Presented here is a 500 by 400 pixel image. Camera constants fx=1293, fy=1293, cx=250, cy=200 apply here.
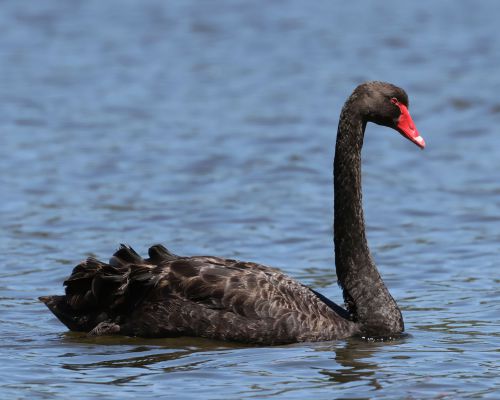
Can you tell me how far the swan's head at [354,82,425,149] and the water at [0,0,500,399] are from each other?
154 centimetres

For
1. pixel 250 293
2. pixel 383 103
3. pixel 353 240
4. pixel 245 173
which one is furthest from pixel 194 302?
pixel 245 173

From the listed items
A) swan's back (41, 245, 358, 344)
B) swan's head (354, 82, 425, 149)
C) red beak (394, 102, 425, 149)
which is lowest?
swan's back (41, 245, 358, 344)

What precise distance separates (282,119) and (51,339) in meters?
9.32

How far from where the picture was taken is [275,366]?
815 cm

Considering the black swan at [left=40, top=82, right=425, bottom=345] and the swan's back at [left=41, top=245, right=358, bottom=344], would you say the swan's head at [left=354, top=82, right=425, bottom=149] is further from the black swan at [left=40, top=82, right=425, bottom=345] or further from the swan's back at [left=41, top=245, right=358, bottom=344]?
the swan's back at [left=41, top=245, right=358, bottom=344]

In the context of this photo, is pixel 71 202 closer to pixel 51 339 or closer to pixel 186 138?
pixel 186 138

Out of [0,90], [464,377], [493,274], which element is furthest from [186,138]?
[464,377]

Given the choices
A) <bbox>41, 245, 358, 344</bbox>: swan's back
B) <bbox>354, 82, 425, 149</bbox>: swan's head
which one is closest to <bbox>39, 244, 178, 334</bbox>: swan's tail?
<bbox>41, 245, 358, 344</bbox>: swan's back

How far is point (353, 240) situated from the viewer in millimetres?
9320

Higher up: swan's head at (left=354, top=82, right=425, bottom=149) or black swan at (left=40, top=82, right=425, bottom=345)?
swan's head at (left=354, top=82, right=425, bottom=149)

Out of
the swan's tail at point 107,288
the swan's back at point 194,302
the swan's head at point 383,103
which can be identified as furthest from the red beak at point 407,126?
the swan's tail at point 107,288

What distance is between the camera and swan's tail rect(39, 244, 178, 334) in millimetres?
8922

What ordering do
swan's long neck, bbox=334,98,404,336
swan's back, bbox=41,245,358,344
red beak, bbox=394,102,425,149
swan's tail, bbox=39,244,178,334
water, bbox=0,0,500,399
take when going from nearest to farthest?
water, bbox=0,0,500,399 → swan's back, bbox=41,245,358,344 → swan's tail, bbox=39,244,178,334 → swan's long neck, bbox=334,98,404,336 → red beak, bbox=394,102,425,149

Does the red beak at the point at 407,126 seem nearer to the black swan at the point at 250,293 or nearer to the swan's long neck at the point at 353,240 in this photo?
the black swan at the point at 250,293
